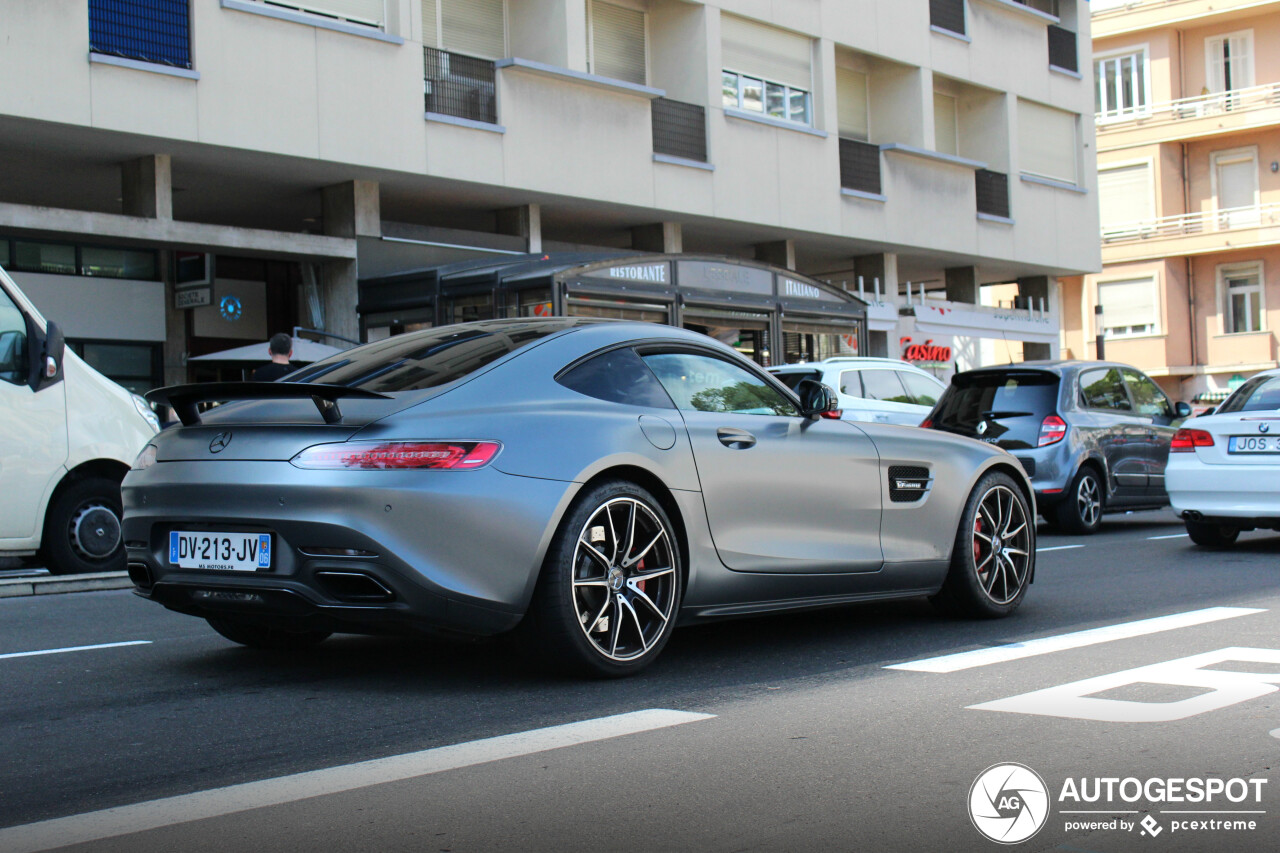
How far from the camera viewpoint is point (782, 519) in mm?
6074

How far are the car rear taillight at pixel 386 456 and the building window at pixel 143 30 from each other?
13.2m

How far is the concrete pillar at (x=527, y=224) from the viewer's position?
22109 mm

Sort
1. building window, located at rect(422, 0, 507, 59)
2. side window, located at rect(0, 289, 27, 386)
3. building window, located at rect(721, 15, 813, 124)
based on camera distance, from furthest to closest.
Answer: building window, located at rect(721, 15, 813, 124), building window, located at rect(422, 0, 507, 59), side window, located at rect(0, 289, 27, 386)

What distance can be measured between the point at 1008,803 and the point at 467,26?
62.5ft

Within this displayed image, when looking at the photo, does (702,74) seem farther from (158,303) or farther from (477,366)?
(477,366)

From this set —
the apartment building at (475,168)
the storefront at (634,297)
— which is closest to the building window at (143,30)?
the apartment building at (475,168)

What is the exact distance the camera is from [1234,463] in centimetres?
1095

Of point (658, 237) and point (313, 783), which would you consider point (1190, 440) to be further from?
point (658, 237)

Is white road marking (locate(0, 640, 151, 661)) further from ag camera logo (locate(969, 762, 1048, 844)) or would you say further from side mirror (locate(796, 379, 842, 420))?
ag camera logo (locate(969, 762, 1048, 844))

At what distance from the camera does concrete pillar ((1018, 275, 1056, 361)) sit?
34.5 metres

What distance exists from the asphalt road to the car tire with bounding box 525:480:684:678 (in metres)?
0.13

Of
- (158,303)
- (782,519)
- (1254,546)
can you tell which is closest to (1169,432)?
(1254,546)

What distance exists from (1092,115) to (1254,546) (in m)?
24.8
